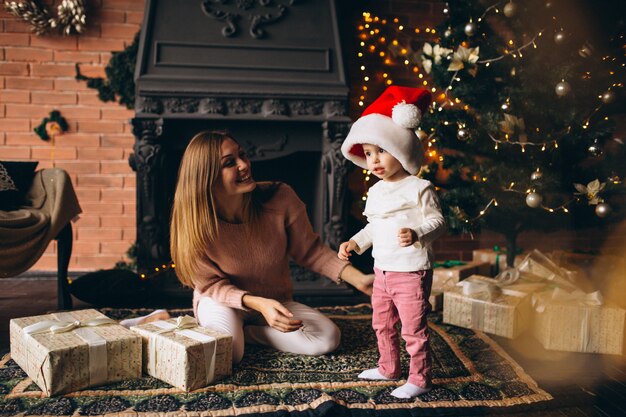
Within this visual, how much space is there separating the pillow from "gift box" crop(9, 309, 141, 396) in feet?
2.61

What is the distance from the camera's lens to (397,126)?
155 cm

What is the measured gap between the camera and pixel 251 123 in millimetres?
2859

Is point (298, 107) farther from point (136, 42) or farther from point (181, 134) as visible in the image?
point (136, 42)

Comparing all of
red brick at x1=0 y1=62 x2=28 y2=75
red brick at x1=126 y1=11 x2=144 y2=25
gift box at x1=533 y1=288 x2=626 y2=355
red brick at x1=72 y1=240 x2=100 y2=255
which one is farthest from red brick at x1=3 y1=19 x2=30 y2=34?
gift box at x1=533 y1=288 x2=626 y2=355

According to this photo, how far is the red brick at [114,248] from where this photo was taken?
3.27m

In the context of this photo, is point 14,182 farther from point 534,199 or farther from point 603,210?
point 603,210

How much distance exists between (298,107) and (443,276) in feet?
3.80

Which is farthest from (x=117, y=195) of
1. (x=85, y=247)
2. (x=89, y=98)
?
(x=89, y=98)

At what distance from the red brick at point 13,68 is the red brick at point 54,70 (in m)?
0.05

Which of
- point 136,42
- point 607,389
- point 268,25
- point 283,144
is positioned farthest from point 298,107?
point 607,389

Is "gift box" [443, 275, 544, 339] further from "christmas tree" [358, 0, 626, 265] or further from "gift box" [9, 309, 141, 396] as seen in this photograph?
"gift box" [9, 309, 141, 396]

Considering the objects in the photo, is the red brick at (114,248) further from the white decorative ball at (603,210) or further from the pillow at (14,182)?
the white decorative ball at (603,210)

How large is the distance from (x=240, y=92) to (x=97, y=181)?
1147mm

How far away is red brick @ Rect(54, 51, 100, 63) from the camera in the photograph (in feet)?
10.4
